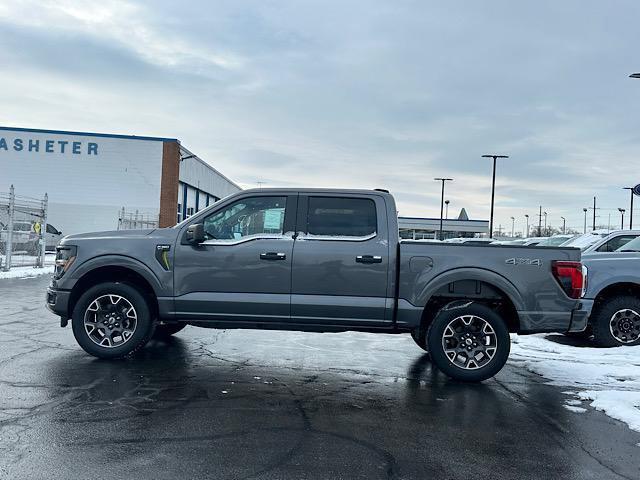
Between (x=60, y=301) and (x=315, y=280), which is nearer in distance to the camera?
(x=315, y=280)

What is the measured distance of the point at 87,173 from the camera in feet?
138

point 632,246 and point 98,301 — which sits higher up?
point 632,246

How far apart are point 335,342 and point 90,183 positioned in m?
37.8

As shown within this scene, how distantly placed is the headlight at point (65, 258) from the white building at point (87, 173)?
117 ft

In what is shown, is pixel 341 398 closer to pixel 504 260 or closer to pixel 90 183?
pixel 504 260

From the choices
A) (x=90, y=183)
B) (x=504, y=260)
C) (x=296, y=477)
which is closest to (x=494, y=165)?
(x=90, y=183)

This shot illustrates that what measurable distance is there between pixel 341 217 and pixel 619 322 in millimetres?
4986

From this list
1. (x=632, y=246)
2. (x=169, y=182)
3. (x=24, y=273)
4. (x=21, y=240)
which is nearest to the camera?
(x=632, y=246)

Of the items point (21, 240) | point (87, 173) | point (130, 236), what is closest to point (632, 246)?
point (130, 236)

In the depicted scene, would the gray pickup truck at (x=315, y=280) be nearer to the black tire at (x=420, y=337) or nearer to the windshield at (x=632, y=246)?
the black tire at (x=420, y=337)

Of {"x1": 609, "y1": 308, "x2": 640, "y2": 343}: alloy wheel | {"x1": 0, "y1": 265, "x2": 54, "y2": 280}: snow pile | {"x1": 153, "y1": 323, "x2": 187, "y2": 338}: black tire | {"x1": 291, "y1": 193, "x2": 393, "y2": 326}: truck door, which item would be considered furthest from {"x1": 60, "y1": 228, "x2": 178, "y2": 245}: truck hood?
{"x1": 0, "y1": 265, "x2": 54, "y2": 280}: snow pile

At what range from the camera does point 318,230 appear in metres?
6.58

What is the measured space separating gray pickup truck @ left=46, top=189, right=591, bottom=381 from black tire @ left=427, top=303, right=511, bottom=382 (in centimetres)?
1

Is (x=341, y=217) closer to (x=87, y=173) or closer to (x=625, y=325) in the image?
(x=625, y=325)
